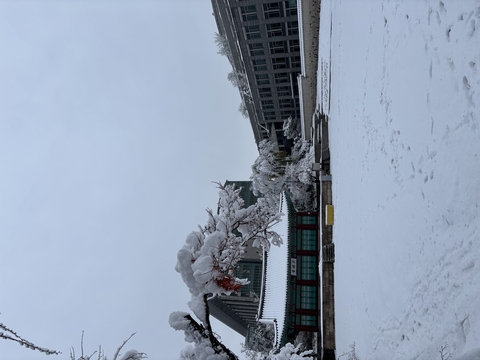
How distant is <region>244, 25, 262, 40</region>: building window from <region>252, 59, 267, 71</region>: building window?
3.03 meters

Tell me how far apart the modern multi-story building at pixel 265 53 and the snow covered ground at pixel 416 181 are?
80.0 ft

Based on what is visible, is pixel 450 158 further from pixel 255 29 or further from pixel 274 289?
pixel 255 29

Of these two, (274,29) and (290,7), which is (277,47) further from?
(290,7)

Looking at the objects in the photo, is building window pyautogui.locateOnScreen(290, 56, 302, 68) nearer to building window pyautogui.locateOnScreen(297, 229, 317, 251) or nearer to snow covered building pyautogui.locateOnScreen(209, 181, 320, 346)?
snow covered building pyautogui.locateOnScreen(209, 181, 320, 346)

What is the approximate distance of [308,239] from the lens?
77.0ft

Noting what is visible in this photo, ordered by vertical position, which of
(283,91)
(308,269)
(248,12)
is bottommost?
(308,269)

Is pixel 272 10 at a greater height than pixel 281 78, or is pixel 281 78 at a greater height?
pixel 272 10

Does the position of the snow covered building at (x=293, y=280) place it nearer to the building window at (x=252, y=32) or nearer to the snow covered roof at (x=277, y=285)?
the snow covered roof at (x=277, y=285)

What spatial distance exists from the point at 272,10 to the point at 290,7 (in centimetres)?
184

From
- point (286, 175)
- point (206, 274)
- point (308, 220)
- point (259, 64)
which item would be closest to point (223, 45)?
point (259, 64)

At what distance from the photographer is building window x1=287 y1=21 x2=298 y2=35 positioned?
31144mm

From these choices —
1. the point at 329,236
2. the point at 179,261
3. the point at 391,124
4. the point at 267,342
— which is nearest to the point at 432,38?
the point at 391,124

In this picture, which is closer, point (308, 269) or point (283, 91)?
point (308, 269)

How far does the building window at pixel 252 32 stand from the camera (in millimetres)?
31938
